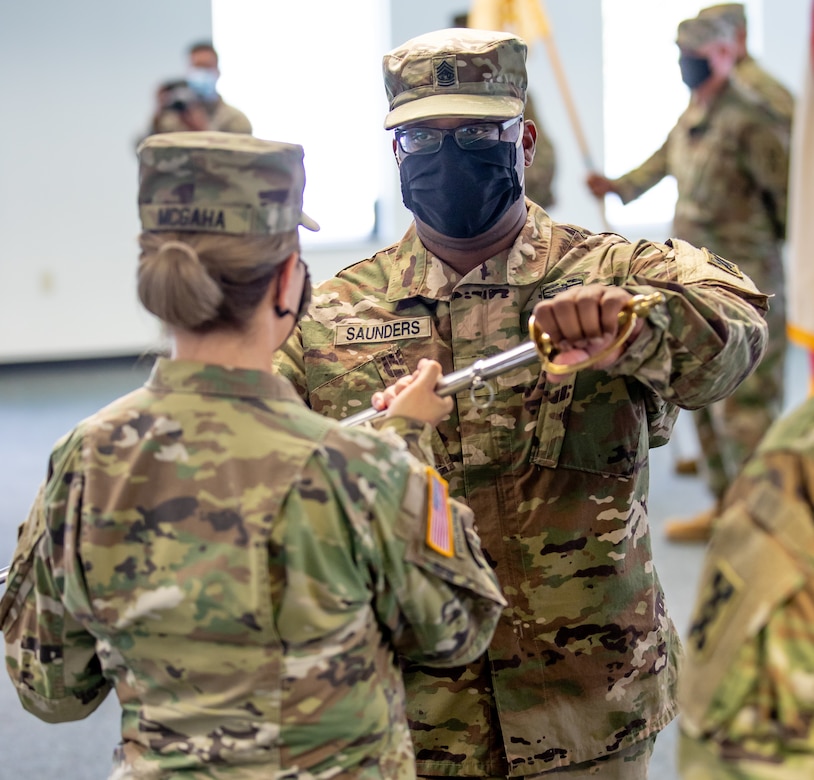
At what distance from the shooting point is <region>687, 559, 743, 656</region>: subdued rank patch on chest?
3.41 ft

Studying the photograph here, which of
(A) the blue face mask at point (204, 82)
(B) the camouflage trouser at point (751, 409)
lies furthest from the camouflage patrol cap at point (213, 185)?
(A) the blue face mask at point (204, 82)

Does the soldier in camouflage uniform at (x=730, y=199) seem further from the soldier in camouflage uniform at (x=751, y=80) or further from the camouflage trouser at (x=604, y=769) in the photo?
the camouflage trouser at (x=604, y=769)

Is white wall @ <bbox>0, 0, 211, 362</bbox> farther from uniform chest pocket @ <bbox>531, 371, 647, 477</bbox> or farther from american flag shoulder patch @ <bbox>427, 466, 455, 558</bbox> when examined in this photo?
american flag shoulder patch @ <bbox>427, 466, 455, 558</bbox>

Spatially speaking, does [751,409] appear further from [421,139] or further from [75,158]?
[75,158]

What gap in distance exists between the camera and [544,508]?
1735 millimetres

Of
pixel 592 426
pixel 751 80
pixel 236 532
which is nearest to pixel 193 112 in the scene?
pixel 751 80

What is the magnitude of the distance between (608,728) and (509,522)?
35 centimetres

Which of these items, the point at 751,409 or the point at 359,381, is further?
the point at 751,409

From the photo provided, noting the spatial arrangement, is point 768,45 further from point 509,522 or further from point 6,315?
point 509,522

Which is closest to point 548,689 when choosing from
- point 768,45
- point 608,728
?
point 608,728

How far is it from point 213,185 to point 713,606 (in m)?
0.69

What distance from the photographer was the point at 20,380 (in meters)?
8.35

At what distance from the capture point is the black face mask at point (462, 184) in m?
1.73

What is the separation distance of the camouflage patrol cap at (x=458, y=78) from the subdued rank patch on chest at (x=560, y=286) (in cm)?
27
